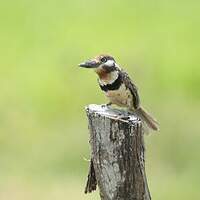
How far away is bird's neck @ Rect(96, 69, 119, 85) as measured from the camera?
611cm

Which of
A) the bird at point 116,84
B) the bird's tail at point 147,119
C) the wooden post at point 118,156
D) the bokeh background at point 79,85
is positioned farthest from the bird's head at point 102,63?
the bokeh background at point 79,85

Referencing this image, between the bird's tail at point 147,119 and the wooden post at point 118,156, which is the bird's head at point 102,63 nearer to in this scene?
the wooden post at point 118,156

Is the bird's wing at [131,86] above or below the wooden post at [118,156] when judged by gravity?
above

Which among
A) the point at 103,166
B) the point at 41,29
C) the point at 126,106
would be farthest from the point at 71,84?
the point at 103,166

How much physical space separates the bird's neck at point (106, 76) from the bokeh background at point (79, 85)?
10.3ft

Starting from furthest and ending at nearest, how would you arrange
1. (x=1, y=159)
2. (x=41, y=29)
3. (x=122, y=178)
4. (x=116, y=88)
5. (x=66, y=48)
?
(x=41, y=29) < (x=66, y=48) < (x=1, y=159) < (x=116, y=88) < (x=122, y=178)

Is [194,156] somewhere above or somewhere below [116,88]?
below

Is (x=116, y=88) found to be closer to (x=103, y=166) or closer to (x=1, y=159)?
(x=103, y=166)

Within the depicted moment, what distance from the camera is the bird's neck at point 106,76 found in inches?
241

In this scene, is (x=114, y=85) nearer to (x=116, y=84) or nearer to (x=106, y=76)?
(x=116, y=84)

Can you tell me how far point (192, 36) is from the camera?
1398cm

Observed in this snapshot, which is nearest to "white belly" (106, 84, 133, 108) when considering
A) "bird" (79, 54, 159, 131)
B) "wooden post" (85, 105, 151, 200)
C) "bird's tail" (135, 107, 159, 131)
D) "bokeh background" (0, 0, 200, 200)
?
"bird" (79, 54, 159, 131)

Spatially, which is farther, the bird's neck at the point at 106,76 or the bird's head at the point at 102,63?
the bird's neck at the point at 106,76

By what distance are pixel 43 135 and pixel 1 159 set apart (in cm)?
75
